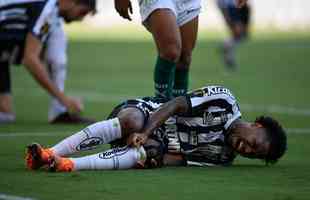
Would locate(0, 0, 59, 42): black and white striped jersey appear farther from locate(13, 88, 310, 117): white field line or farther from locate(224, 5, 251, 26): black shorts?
locate(224, 5, 251, 26): black shorts

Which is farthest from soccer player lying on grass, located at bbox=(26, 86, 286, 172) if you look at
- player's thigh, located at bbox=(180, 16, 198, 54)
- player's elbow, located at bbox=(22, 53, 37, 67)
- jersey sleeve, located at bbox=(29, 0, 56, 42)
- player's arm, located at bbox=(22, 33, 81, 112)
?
jersey sleeve, located at bbox=(29, 0, 56, 42)

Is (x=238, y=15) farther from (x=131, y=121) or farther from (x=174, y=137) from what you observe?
(x=131, y=121)

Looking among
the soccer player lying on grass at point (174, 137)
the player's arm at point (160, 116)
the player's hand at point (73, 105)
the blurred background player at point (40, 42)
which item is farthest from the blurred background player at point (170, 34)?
the blurred background player at point (40, 42)

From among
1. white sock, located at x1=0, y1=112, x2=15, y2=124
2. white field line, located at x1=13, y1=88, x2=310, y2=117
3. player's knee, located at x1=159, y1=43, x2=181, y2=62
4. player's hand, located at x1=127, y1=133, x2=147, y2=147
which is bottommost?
white field line, located at x1=13, y1=88, x2=310, y2=117

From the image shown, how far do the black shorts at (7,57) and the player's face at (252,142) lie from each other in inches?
202

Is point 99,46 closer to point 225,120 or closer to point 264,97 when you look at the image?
point 264,97

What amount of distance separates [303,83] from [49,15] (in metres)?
8.18

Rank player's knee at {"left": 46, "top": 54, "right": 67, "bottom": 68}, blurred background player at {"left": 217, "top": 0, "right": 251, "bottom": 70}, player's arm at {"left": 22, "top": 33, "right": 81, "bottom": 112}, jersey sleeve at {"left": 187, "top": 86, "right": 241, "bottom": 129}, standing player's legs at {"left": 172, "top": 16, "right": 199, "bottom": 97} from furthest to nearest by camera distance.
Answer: blurred background player at {"left": 217, "top": 0, "right": 251, "bottom": 70}
player's knee at {"left": 46, "top": 54, "right": 67, "bottom": 68}
player's arm at {"left": 22, "top": 33, "right": 81, "bottom": 112}
standing player's legs at {"left": 172, "top": 16, "right": 199, "bottom": 97}
jersey sleeve at {"left": 187, "top": 86, "right": 241, "bottom": 129}

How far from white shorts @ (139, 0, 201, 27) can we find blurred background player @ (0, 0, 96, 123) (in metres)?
2.29

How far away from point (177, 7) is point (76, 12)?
117 inches

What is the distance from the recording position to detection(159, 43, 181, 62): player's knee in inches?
383

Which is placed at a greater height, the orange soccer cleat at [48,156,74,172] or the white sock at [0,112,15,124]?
the orange soccer cleat at [48,156,74,172]

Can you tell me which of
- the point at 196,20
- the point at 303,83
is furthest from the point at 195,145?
the point at 303,83

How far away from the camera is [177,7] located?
1012cm
